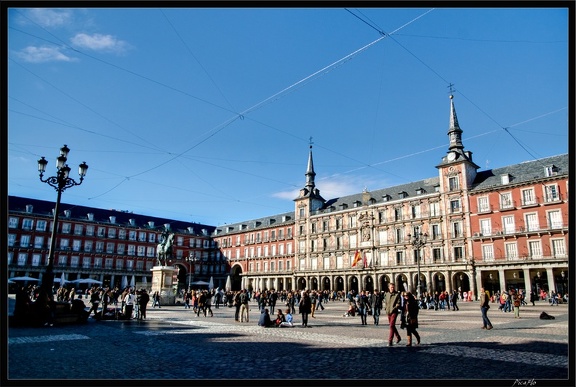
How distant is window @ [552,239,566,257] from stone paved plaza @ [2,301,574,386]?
1143 inches

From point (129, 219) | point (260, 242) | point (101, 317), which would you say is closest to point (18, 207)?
point (129, 219)

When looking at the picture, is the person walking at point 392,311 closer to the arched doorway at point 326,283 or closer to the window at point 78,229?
the arched doorway at point 326,283

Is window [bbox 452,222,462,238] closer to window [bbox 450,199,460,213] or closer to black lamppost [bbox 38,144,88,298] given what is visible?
window [bbox 450,199,460,213]

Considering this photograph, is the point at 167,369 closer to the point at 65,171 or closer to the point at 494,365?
the point at 494,365

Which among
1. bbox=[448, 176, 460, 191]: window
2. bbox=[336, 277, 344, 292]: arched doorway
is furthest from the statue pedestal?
bbox=[448, 176, 460, 191]: window

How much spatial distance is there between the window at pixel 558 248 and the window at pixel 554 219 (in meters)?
1.40

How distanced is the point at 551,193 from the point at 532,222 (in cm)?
324

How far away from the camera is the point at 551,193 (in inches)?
1451

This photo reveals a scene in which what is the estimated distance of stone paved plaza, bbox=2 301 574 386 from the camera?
6.09m

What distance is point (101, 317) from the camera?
1664cm

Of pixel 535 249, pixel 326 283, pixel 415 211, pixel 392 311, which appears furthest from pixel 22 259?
pixel 535 249

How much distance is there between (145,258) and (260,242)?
2028cm

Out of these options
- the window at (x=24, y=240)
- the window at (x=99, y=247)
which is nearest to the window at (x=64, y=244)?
the window at (x=24, y=240)

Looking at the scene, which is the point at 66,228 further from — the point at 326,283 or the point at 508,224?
the point at 508,224
